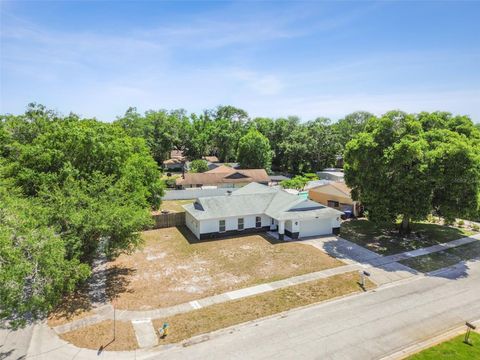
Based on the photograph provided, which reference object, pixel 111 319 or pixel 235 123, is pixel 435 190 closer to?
pixel 111 319

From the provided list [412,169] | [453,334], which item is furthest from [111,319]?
[412,169]

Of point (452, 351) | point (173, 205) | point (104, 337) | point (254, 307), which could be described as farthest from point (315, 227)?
point (173, 205)

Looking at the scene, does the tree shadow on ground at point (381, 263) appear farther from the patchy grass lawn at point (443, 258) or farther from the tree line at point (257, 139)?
the tree line at point (257, 139)

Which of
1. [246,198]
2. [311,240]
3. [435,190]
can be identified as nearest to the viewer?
[435,190]

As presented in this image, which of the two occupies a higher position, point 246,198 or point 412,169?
point 412,169

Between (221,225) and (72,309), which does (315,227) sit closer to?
(221,225)

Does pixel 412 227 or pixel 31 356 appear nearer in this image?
pixel 31 356

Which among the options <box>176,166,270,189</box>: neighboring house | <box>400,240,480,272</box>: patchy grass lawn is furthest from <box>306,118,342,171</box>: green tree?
<box>400,240,480,272</box>: patchy grass lawn
